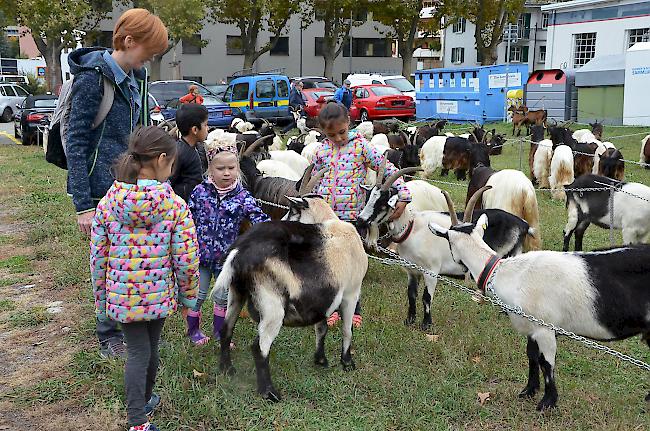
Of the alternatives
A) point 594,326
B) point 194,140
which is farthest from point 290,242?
point 594,326

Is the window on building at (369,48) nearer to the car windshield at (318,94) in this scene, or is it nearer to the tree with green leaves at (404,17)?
the tree with green leaves at (404,17)

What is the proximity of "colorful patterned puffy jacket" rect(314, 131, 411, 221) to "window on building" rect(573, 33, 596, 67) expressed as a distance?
1018 inches

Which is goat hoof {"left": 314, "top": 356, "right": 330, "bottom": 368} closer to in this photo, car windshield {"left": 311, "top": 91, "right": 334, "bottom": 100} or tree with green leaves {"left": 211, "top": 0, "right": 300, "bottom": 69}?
car windshield {"left": 311, "top": 91, "right": 334, "bottom": 100}

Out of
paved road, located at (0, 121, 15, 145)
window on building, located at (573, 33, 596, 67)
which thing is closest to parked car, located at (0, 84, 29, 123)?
paved road, located at (0, 121, 15, 145)

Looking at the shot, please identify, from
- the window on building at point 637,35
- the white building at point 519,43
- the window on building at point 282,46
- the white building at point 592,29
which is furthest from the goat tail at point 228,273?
the white building at point 519,43

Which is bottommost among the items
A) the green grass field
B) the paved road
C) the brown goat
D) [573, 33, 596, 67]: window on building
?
the green grass field

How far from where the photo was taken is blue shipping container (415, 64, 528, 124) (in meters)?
21.8

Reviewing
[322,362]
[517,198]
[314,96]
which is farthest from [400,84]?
[322,362]

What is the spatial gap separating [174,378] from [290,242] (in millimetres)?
1019

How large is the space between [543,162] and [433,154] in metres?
1.94

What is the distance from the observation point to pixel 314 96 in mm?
22766

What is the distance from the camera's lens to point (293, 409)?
140 inches

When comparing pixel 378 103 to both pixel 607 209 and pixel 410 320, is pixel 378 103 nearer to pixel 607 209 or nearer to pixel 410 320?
pixel 607 209

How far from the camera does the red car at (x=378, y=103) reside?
73.4 ft
